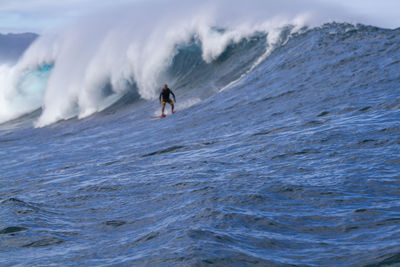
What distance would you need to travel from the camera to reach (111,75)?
73.0 ft

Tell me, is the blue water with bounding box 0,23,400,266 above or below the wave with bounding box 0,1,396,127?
below

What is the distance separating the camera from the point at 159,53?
70.5ft

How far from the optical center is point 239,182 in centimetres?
595

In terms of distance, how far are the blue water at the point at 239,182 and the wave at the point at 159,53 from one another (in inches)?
172

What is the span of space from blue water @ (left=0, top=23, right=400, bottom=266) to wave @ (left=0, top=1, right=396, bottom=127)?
4367 mm

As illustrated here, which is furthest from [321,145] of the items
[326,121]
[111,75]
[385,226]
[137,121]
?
[111,75]

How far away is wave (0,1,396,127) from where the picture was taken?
1850 centimetres

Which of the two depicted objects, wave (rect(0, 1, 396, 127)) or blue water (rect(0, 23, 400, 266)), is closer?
blue water (rect(0, 23, 400, 266))

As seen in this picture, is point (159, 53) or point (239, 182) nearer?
point (239, 182)

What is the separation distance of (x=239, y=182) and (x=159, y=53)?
1611 centimetres

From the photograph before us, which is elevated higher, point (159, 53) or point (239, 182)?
point (159, 53)

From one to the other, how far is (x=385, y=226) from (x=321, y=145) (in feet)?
9.47

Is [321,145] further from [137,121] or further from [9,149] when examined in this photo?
[9,149]

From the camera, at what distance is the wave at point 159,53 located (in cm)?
1850
